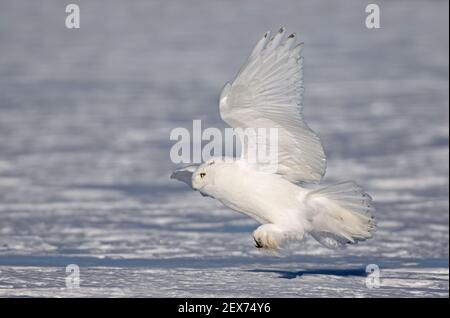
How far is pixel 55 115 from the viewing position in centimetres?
1485

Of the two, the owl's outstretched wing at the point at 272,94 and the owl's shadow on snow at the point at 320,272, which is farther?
the owl's shadow on snow at the point at 320,272

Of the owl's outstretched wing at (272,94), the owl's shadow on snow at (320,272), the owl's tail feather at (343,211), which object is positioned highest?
the owl's outstretched wing at (272,94)

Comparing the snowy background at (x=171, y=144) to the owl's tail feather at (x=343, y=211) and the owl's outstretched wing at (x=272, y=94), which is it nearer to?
the owl's tail feather at (x=343, y=211)

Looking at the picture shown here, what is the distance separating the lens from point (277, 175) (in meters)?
6.95

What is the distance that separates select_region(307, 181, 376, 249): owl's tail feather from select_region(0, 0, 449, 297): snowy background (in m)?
0.32

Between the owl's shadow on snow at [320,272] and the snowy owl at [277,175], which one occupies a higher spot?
the snowy owl at [277,175]

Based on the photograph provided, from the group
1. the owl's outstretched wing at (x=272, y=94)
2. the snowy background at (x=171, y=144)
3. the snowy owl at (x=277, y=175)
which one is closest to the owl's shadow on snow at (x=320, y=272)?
the snowy background at (x=171, y=144)

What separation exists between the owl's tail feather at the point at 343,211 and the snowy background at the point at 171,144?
32 centimetres

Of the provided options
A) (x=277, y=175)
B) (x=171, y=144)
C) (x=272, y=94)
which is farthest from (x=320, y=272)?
(x=171, y=144)

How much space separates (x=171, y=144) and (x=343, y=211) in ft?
19.9

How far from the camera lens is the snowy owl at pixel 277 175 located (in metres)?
6.75

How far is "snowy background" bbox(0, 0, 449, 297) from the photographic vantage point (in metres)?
7.35

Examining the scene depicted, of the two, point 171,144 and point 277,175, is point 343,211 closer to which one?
point 277,175

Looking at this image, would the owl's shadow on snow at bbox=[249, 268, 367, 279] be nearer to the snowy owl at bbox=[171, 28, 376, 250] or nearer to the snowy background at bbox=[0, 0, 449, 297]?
the snowy background at bbox=[0, 0, 449, 297]
